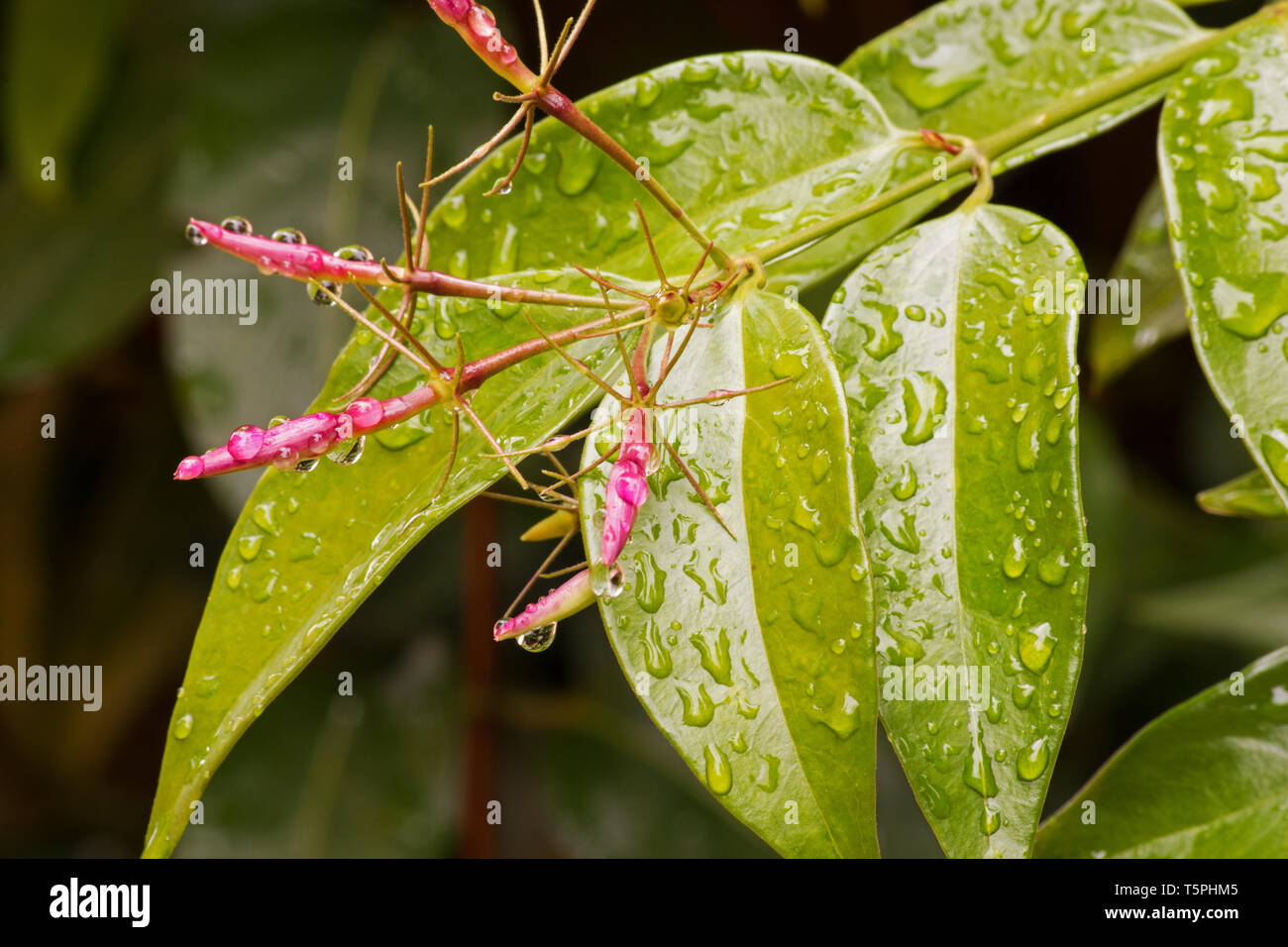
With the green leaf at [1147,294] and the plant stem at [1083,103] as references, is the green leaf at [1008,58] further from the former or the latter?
the green leaf at [1147,294]

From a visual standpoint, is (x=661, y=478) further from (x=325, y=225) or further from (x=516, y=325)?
(x=325, y=225)

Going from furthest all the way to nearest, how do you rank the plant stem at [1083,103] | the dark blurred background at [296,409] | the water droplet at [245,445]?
the dark blurred background at [296,409] → the plant stem at [1083,103] → the water droplet at [245,445]

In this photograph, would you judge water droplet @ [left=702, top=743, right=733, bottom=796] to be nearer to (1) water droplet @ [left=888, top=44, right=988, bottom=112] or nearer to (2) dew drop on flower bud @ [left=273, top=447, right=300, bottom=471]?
(2) dew drop on flower bud @ [left=273, top=447, right=300, bottom=471]

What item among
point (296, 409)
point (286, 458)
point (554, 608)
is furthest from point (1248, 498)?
point (296, 409)

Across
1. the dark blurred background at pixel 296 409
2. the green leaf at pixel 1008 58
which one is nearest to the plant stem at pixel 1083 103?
the green leaf at pixel 1008 58

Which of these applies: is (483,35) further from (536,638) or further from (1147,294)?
(1147,294)
